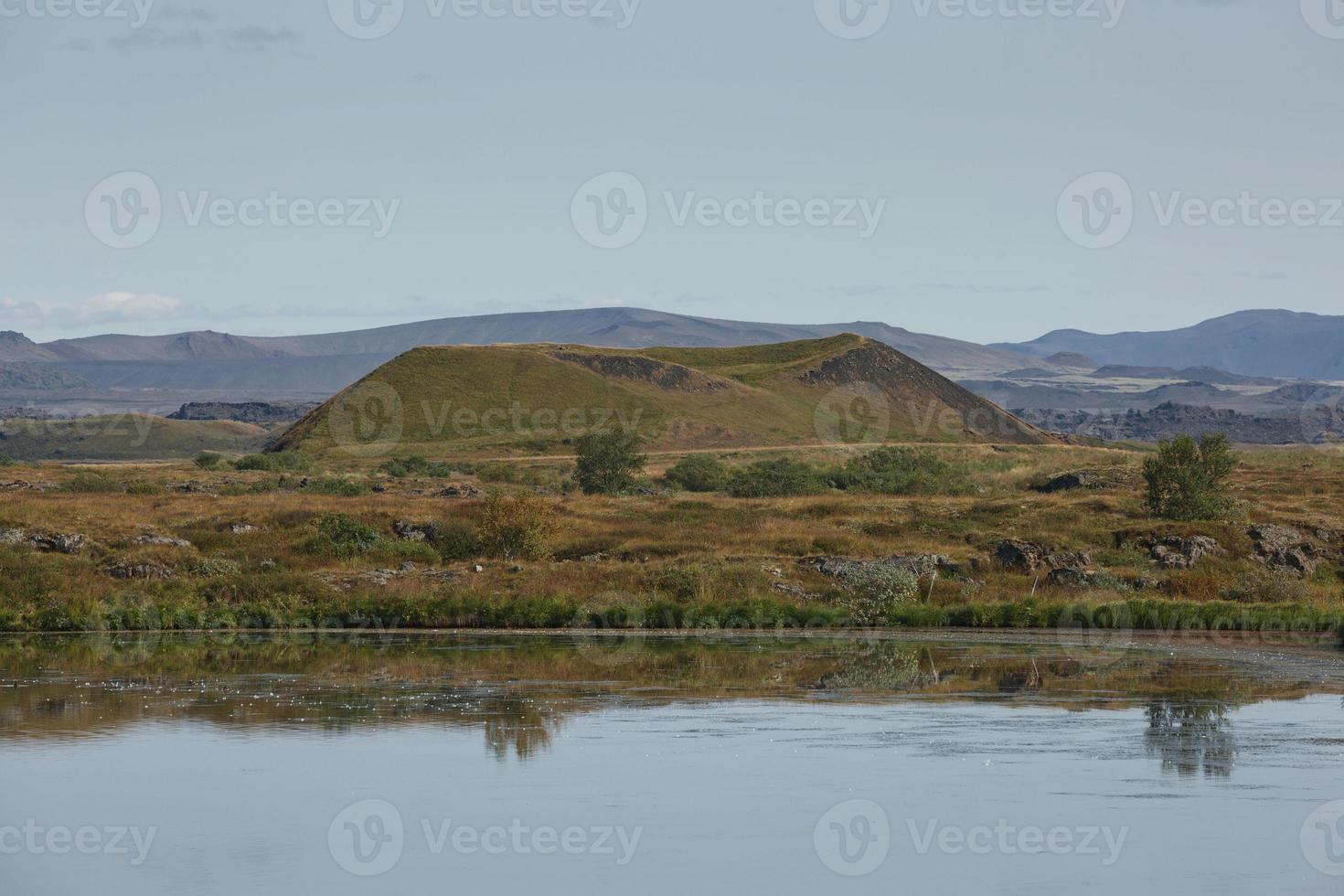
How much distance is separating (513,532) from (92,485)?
31093 millimetres

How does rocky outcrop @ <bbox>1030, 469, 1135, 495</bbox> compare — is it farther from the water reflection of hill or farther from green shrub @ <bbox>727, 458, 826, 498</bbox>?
the water reflection of hill

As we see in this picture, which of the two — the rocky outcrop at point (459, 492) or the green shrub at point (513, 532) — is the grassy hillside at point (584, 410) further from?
the green shrub at point (513, 532)

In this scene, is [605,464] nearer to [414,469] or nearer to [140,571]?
[414,469]

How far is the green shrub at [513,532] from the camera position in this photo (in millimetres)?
42406

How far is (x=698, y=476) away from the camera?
82562 millimetres

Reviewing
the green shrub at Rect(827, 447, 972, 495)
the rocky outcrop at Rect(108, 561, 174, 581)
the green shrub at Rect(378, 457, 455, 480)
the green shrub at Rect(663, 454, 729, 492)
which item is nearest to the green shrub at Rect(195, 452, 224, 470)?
the green shrub at Rect(378, 457, 455, 480)

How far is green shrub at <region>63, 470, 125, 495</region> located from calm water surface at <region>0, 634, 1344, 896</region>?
38.8 metres

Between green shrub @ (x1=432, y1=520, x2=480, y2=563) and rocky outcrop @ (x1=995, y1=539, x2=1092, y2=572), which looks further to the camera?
green shrub @ (x1=432, y1=520, x2=480, y2=563)

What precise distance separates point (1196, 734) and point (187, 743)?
488 inches

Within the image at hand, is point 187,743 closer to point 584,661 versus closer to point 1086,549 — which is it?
point 584,661

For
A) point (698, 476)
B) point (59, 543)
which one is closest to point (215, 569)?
point (59, 543)

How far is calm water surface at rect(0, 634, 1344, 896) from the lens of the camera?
13.2 metres

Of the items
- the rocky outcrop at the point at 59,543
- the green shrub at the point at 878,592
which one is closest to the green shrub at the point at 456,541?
the rocky outcrop at the point at 59,543

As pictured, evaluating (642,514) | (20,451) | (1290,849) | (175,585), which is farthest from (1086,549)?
(20,451)
